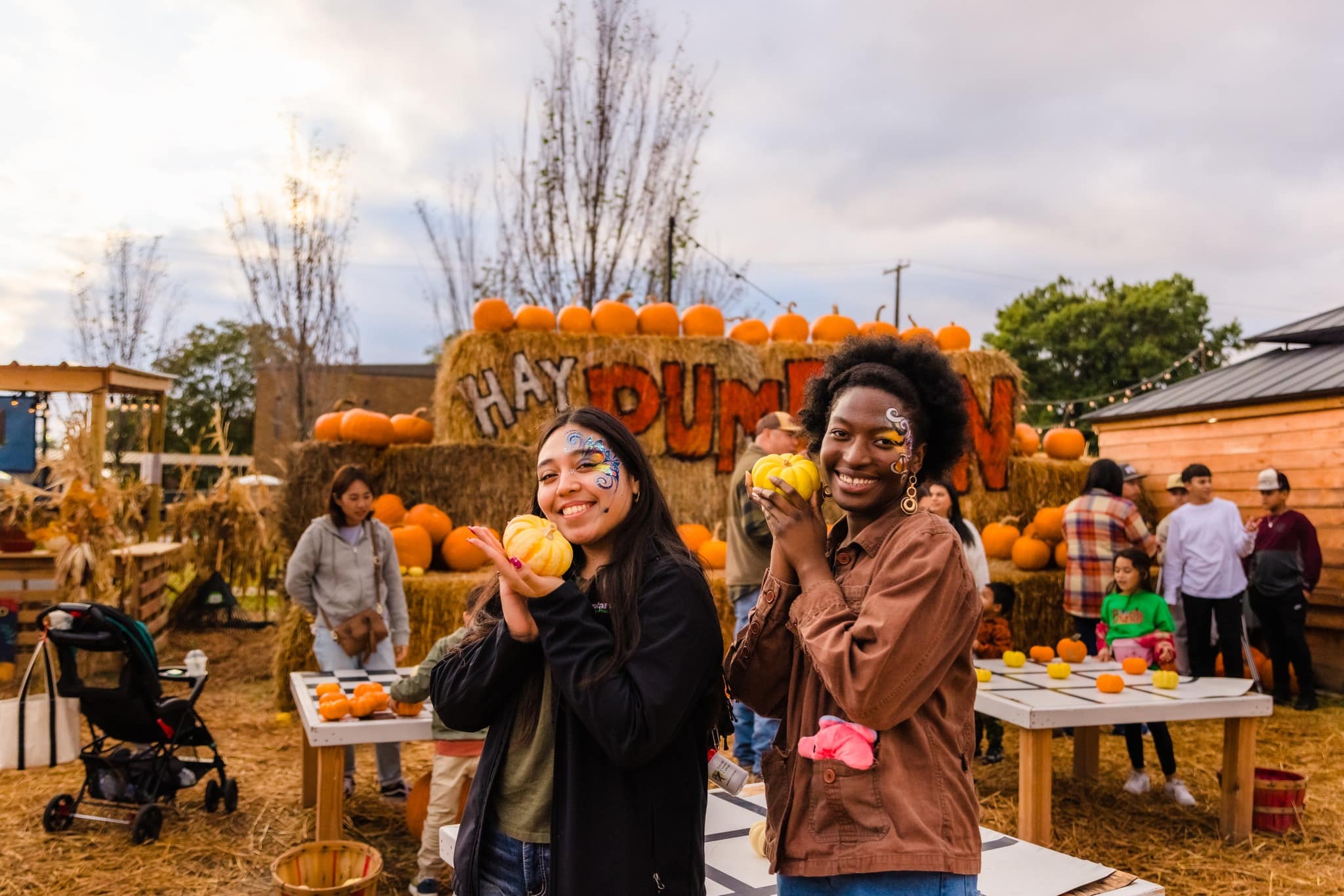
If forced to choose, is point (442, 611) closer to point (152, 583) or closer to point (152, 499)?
point (152, 583)

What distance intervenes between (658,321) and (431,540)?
2966mm

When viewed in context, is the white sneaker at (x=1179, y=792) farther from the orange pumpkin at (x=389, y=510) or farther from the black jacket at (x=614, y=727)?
the orange pumpkin at (x=389, y=510)

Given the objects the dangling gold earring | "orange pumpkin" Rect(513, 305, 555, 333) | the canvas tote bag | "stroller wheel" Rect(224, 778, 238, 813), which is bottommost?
"stroller wheel" Rect(224, 778, 238, 813)

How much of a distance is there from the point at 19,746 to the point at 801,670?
450 centimetres

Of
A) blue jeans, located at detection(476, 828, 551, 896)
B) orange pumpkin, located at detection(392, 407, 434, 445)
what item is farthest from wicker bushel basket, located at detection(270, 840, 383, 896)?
orange pumpkin, located at detection(392, 407, 434, 445)

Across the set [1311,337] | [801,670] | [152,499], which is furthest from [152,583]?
[1311,337]

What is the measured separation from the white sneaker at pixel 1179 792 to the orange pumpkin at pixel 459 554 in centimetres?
499

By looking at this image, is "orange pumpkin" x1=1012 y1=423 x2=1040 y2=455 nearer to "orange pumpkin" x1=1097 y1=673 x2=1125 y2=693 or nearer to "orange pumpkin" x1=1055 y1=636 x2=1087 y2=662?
"orange pumpkin" x1=1055 y1=636 x2=1087 y2=662

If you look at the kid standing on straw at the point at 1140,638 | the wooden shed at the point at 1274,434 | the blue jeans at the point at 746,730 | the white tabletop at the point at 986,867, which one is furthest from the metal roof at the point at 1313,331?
the white tabletop at the point at 986,867

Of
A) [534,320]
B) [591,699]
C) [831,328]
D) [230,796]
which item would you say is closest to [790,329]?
[831,328]

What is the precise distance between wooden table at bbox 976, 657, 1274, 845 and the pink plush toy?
293cm

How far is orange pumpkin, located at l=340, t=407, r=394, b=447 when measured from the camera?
8.17 m

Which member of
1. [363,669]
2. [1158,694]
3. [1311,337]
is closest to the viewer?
[1158,694]

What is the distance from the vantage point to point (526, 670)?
5.58 feet
